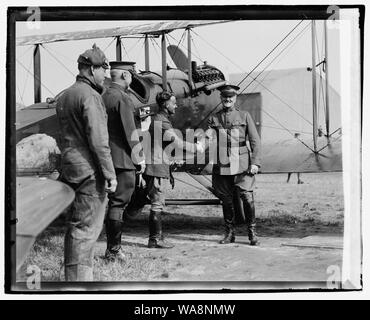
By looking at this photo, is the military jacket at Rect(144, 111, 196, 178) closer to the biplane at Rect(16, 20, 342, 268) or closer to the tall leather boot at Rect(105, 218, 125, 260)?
the biplane at Rect(16, 20, 342, 268)

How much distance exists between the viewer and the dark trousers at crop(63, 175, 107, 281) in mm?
5516

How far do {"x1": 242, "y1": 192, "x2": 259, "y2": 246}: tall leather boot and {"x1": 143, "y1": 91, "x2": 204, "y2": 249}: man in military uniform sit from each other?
2.30 ft

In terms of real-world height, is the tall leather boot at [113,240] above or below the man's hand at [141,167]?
below

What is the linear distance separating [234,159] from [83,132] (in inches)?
55.5

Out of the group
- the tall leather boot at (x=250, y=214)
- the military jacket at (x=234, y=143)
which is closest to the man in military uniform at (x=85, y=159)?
the military jacket at (x=234, y=143)

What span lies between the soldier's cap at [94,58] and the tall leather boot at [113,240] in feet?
4.49

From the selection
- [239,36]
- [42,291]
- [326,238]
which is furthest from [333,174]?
[42,291]

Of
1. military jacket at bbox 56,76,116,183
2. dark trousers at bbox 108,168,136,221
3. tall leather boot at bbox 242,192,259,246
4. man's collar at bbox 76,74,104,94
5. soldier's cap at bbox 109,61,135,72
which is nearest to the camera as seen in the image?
military jacket at bbox 56,76,116,183

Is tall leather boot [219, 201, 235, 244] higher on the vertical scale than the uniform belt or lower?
lower

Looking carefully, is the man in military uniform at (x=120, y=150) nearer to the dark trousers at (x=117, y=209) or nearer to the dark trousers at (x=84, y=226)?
the dark trousers at (x=117, y=209)

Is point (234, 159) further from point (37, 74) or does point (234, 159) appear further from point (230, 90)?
point (37, 74)

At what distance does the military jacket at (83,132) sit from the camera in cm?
543

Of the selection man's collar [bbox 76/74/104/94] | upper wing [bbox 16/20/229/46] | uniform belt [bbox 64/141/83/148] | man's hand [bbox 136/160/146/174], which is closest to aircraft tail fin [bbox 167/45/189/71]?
upper wing [bbox 16/20/229/46]

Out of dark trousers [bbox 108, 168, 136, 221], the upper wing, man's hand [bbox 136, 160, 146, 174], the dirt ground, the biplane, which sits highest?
the upper wing
